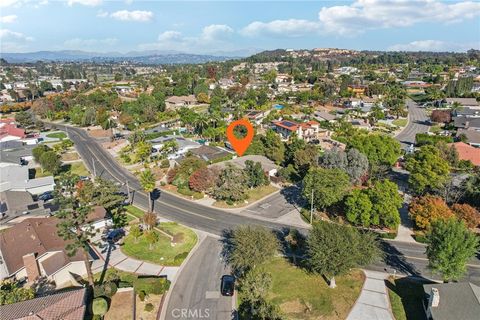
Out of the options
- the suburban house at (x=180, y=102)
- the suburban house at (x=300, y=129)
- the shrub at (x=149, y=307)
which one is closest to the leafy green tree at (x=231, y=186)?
the shrub at (x=149, y=307)

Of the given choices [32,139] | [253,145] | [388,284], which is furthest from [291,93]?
[388,284]

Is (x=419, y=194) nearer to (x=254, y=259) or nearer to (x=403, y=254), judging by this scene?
(x=403, y=254)

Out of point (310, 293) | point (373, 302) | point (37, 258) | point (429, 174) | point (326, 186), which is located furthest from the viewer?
point (429, 174)

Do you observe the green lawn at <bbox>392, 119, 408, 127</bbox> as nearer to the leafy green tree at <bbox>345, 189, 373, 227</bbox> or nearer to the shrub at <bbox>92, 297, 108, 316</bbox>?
the leafy green tree at <bbox>345, 189, 373, 227</bbox>

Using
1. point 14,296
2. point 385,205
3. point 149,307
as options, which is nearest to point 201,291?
point 149,307

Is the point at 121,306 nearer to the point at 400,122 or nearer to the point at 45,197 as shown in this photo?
the point at 45,197

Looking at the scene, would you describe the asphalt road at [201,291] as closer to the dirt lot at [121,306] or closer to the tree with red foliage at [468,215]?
the dirt lot at [121,306]

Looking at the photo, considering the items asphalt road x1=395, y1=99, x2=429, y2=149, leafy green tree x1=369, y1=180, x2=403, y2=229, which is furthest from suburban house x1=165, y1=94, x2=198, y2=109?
leafy green tree x1=369, y1=180, x2=403, y2=229
